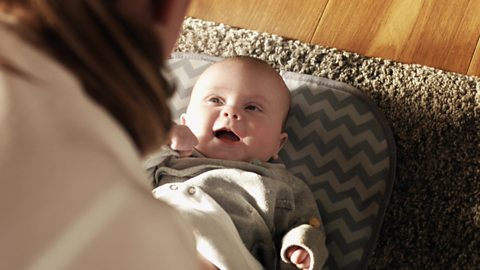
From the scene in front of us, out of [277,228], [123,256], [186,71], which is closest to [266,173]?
[277,228]

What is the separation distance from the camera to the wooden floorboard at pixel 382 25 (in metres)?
1.28

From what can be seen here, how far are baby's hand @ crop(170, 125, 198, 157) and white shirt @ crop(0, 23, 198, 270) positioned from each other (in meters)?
0.64

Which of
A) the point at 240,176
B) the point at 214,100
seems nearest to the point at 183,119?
the point at 214,100

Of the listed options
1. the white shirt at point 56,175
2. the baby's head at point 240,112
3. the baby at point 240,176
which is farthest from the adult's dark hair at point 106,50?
the baby's head at point 240,112

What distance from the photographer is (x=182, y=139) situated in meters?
1.08

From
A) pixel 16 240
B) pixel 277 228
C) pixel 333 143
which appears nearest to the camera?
pixel 16 240

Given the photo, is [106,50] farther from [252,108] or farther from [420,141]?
[420,141]

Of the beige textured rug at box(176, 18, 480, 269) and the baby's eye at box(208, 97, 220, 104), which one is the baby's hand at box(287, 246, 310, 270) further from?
the baby's eye at box(208, 97, 220, 104)

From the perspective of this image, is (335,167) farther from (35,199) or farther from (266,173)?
(35,199)

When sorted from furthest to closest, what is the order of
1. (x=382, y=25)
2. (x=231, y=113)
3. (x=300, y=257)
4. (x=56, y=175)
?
(x=382, y=25) < (x=231, y=113) < (x=300, y=257) < (x=56, y=175)

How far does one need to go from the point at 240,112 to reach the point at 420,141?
13.2 inches

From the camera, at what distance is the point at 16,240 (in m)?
0.39

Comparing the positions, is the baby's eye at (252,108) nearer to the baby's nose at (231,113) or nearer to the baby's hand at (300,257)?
the baby's nose at (231,113)

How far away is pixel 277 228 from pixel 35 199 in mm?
710
